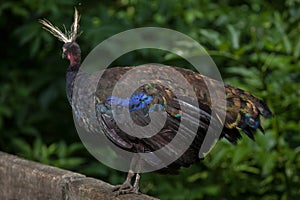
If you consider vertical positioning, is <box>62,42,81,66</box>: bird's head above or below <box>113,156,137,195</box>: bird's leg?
above

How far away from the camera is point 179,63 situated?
17.4 ft

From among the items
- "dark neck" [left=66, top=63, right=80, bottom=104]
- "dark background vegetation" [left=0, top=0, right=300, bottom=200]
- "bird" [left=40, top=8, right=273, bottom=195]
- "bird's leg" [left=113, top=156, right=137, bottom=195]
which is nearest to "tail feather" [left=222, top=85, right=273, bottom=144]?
"bird" [left=40, top=8, right=273, bottom=195]

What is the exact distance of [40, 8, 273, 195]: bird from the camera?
3172 mm

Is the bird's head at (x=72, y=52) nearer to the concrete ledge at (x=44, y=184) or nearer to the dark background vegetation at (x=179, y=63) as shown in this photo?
the concrete ledge at (x=44, y=184)

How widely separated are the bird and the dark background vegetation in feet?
3.02

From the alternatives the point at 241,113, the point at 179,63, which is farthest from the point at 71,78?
the point at 179,63

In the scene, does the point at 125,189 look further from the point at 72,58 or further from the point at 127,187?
the point at 72,58

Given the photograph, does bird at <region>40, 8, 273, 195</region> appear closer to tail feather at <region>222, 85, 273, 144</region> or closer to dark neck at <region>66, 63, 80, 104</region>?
tail feather at <region>222, 85, 273, 144</region>

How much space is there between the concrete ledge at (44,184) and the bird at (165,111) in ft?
0.35

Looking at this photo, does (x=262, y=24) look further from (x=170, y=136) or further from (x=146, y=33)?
(x=170, y=136)

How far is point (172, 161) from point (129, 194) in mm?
261

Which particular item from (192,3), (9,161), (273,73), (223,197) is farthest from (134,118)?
(192,3)

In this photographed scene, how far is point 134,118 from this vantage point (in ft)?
10.6

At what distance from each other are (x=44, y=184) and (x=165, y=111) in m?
0.83
